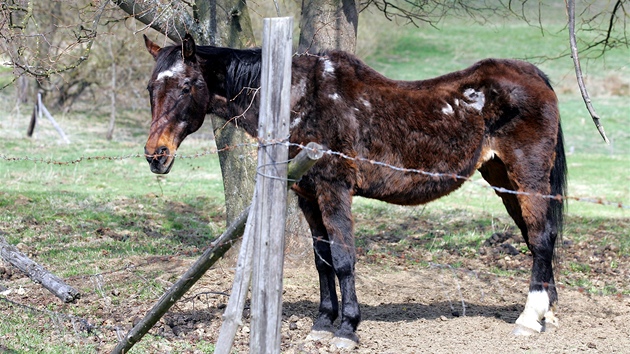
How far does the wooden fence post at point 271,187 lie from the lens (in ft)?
11.5

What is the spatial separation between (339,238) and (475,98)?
1703 millimetres

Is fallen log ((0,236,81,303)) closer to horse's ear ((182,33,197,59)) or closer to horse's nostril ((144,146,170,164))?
horse's nostril ((144,146,170,164))

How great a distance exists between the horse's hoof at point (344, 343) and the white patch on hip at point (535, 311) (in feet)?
4.73

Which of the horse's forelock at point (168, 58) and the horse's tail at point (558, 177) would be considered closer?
the horse's forelock at point (168, 58)

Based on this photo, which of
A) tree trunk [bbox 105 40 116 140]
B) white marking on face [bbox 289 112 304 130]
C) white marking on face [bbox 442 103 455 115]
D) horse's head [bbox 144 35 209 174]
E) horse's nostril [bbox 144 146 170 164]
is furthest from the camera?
tree trunk [bbox 105 40 116 140]

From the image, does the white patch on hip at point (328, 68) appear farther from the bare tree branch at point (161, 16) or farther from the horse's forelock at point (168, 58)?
the bare tree branch at point (161, 16)

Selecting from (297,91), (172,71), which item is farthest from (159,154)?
(297,91)

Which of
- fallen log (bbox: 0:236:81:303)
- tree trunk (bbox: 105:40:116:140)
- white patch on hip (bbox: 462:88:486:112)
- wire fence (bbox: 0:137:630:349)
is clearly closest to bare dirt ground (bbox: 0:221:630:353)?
wire fence (bbox: 0:137:630:349)

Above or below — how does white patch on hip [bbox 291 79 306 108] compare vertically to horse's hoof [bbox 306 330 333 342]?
above

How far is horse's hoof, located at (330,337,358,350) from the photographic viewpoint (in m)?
5.14

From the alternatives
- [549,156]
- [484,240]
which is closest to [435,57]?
[484,240]

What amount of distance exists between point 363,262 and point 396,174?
2252 millimetres

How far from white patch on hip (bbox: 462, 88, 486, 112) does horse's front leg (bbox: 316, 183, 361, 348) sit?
135 cm

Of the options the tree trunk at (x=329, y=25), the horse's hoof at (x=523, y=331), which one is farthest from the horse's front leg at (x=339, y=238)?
the tree trunk at (x=329, y=25)
